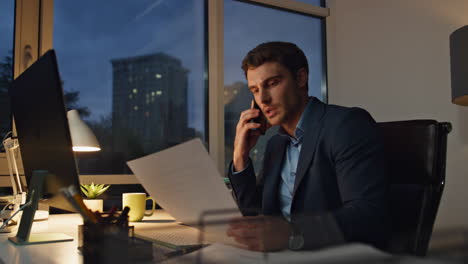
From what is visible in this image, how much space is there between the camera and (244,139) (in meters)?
1.36

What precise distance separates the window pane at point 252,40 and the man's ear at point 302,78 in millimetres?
1150

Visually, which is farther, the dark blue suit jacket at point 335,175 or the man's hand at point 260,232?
the dark blue suit jacket at point 335,175

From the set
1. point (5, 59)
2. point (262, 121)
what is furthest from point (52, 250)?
point (5, 59)

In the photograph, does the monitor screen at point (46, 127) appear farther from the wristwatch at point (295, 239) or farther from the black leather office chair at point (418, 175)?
the black leather office chair at point (418, 175)

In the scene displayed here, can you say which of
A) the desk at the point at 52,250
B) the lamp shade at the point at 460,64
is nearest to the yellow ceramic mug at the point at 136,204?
the desk at the point at 52,250

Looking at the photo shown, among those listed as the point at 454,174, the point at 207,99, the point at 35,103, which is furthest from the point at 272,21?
the point at 35,103

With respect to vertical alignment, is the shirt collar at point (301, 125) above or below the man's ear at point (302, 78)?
below

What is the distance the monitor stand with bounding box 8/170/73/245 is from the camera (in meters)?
0.93

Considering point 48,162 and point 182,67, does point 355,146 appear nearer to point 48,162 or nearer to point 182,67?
point 48,162

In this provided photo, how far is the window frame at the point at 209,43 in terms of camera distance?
2.11m

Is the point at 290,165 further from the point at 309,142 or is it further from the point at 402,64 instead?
the point at 402,64

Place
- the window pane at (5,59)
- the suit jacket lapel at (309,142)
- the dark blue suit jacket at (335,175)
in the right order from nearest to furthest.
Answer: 1. the dark blue suit jacket at (335,175)
2. the suit jacket lapel at (309,142)
3. the window pane at (5,59)

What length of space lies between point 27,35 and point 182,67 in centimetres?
90

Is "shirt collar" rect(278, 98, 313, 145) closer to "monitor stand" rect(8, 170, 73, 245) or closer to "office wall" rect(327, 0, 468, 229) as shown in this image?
"monitor stand" rect(8, 170, 73, 245)
